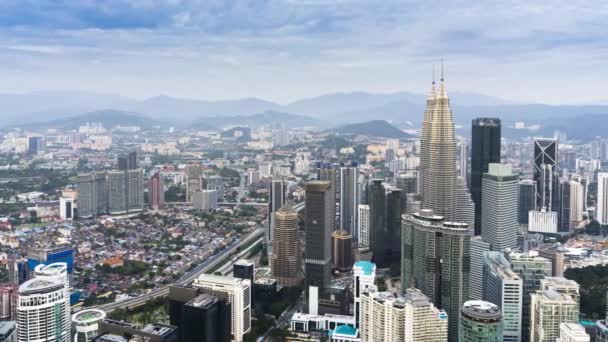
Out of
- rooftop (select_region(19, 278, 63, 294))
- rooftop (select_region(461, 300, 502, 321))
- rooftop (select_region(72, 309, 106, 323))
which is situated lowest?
rooftop (select_region(72, 309, 106, 323))

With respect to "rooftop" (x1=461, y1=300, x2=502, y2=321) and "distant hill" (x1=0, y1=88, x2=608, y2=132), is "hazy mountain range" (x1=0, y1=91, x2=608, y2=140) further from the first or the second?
"rooftop" (x1=461, y1=300, x2=502, y2=321)

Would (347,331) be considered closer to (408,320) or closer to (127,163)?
(408,320)

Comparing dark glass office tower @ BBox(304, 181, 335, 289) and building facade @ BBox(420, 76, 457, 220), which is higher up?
building facade @ BBox(420, 76, 457, 220)

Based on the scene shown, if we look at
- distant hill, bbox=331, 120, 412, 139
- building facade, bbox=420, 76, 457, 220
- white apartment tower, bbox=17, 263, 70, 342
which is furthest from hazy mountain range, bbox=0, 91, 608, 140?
white apartment tower, bbox=17, 263, 70, 342

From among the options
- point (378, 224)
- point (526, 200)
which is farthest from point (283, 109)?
point (378, 224)

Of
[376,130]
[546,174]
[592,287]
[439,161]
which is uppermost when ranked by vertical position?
[376,130]

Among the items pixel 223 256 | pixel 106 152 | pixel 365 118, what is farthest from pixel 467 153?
pixel 365 118

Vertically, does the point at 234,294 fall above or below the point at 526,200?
below
